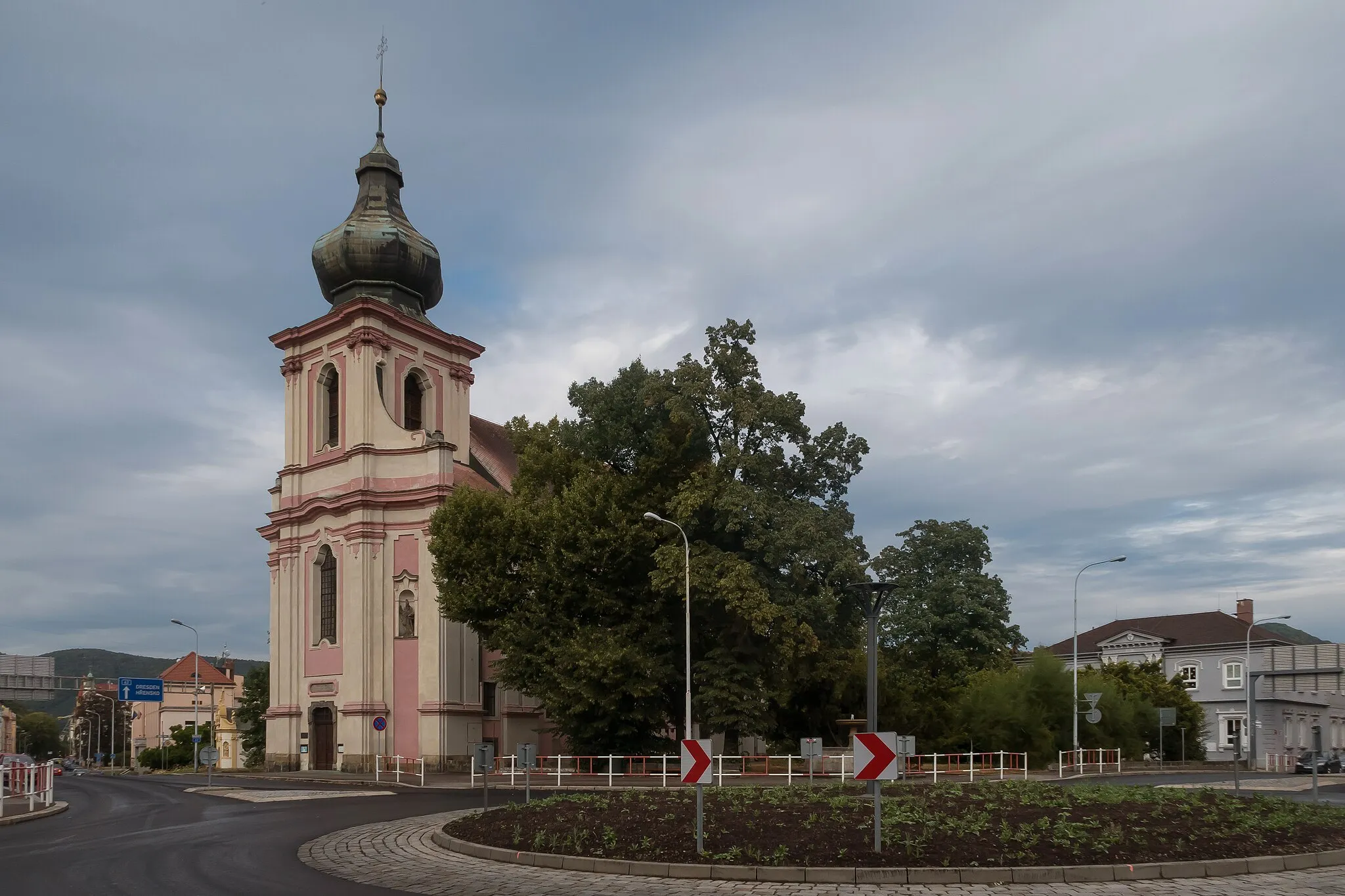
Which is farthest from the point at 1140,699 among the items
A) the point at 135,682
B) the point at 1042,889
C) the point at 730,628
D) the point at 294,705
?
the point at 135,682

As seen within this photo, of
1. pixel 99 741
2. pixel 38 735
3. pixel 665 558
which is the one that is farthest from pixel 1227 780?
pixel 38 735

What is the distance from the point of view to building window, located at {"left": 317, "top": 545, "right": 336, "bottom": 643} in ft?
164

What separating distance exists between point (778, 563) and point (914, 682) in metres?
14.7

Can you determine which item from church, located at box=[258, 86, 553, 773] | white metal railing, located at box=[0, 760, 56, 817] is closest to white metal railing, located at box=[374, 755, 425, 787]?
church, located at box=[258, 86, 553, 773]

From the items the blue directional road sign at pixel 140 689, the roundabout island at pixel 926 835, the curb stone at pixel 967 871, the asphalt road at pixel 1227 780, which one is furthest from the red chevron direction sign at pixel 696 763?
the blue directional road sign at pixel 140 689

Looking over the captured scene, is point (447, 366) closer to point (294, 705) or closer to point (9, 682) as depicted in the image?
point (294, 705)

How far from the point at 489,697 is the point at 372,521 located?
8937 mm

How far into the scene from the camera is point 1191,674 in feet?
236

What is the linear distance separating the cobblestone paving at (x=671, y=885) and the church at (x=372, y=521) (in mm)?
30481

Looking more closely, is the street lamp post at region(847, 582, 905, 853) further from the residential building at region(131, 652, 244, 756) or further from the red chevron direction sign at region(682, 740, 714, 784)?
the residential building at region(131, 652, 244, 756)

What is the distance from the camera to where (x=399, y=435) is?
4972cm

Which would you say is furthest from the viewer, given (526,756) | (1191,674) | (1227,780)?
(1191,674)

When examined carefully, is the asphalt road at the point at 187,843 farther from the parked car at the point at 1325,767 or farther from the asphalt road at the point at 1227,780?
the parked car at the point at 1325,767

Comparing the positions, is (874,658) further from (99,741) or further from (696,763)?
(99,741)
